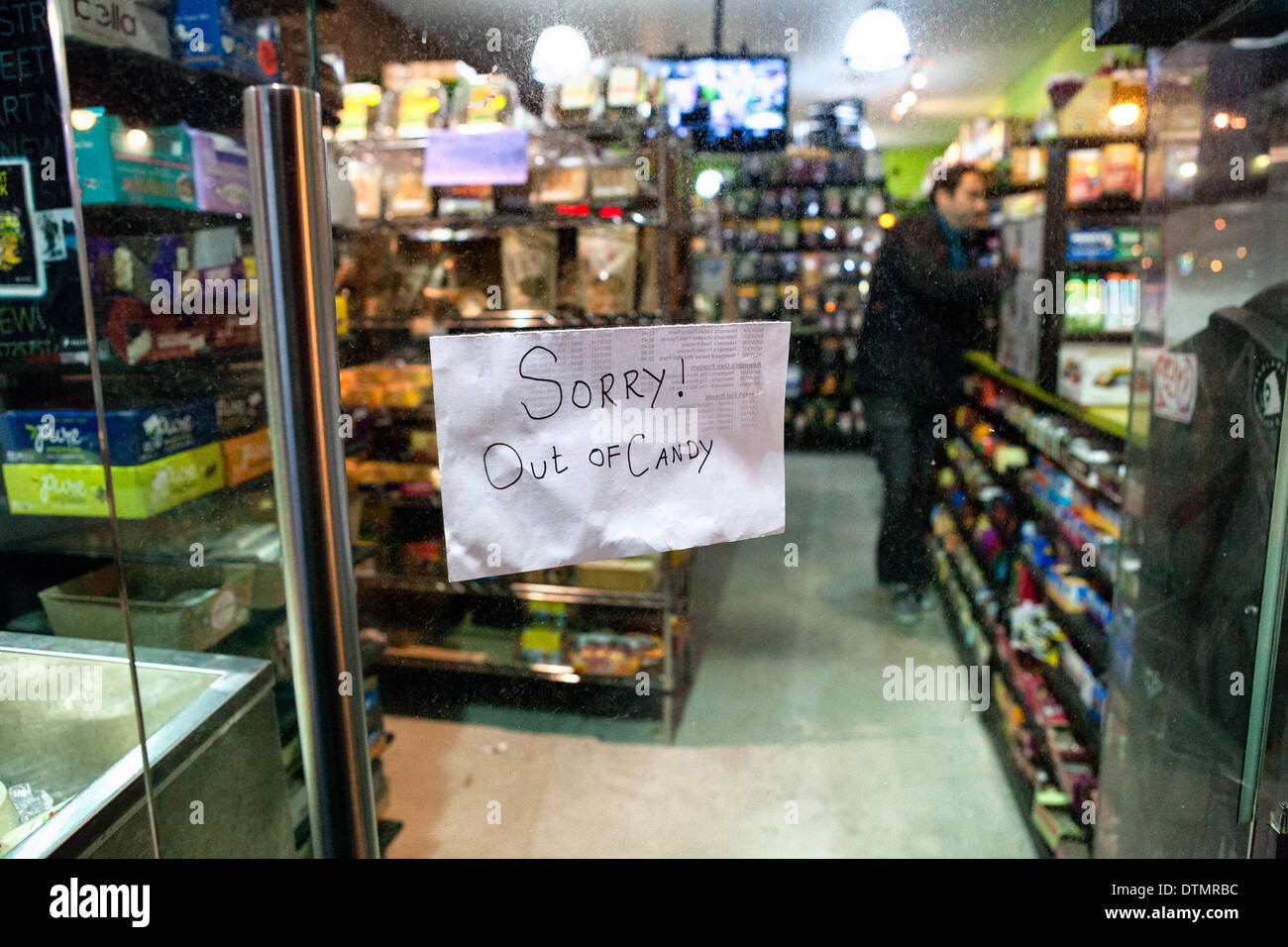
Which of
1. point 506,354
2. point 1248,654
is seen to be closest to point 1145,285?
point 1248,654

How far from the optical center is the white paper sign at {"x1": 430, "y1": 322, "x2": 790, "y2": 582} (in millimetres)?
803

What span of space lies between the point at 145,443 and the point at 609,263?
1044mm

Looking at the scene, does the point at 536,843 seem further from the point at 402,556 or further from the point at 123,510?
the point at 123,510

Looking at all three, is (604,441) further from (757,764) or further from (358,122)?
(757,764)

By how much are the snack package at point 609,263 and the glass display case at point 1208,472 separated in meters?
1.04

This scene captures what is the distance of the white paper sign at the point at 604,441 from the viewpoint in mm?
803

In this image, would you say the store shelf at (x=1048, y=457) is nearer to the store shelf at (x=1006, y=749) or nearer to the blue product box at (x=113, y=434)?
the store shelf at (x=1006, y=749)

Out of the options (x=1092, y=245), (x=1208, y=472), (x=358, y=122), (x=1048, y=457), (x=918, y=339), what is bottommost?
(x=1048, y=457)

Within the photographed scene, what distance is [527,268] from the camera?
1348 millimetres

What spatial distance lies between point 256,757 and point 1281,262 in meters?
1.73

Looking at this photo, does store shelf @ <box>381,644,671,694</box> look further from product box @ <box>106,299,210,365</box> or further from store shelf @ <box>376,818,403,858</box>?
store shelf @ <box>376,818,403,858</box>

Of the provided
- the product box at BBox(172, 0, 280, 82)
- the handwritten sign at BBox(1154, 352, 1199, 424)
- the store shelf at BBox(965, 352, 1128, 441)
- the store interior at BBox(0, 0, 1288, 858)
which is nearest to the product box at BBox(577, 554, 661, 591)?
the store interior at BBox(0, 0, 1288, 858)

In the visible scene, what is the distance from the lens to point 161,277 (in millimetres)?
1497

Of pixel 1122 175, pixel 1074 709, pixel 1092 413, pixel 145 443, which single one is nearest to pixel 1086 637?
pixel 1074 709
